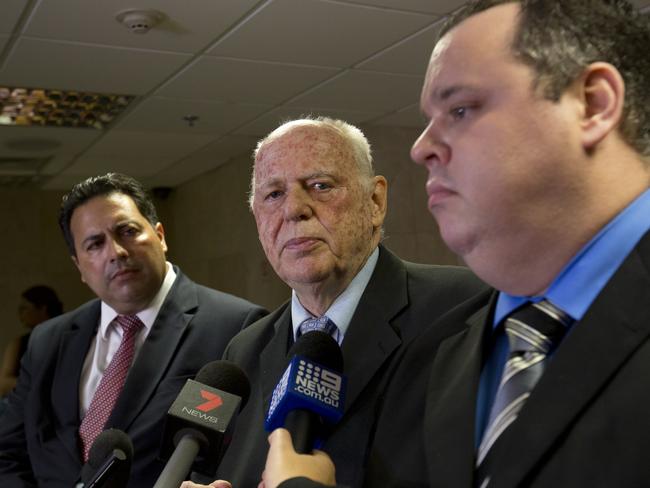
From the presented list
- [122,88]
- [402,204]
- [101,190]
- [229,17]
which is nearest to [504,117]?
[101,190]

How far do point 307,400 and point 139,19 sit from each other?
268 cm

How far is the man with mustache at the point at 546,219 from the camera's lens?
0.73m

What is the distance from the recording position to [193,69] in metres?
4.15

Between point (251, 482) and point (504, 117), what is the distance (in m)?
0.99

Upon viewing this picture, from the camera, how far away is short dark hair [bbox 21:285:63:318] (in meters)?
5.61

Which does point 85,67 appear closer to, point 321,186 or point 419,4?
point 419,4

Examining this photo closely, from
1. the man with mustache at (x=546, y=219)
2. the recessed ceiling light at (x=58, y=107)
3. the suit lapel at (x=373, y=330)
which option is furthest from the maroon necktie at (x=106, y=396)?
the recessed ceiling light at (x=58, y=107)

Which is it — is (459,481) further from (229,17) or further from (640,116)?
(229,17)

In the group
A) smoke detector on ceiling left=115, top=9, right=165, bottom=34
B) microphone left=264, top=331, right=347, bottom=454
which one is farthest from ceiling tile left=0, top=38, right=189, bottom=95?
microphone left=264, top=331, right=347, bottom=454

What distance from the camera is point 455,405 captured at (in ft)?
2.93

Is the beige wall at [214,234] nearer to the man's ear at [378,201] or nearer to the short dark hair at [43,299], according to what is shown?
the short dark hair at [43,299]

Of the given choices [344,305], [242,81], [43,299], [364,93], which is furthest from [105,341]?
[43,299]

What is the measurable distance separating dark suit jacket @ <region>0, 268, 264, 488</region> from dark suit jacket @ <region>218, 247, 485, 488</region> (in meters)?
0.49

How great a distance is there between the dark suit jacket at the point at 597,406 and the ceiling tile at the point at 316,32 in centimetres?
274
